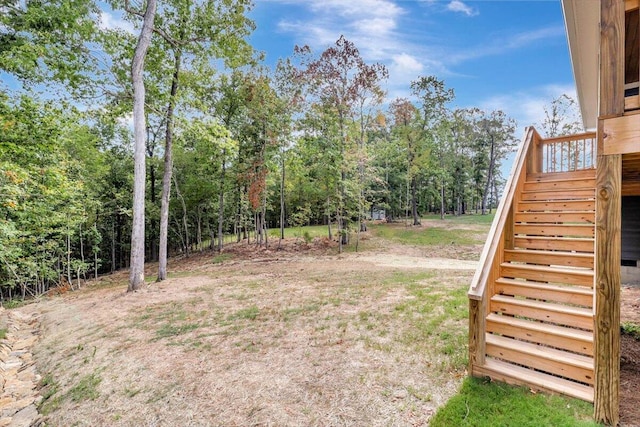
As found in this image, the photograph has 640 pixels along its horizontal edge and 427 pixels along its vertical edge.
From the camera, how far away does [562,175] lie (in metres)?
5.68

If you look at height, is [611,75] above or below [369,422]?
above

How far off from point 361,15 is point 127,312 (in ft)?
39.3

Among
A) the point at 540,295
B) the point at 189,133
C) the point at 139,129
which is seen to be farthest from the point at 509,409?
the point at 189,133

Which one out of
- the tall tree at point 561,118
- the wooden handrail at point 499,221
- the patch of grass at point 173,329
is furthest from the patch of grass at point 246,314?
the tall tree at point 561,118

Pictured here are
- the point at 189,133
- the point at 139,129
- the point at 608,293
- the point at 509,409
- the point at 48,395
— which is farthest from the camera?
the point at 189,133

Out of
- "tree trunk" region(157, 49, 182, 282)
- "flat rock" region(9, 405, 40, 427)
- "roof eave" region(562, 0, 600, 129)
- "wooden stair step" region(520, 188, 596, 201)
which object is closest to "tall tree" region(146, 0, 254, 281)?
"tree trunk" region(157, 49, 182, 282)

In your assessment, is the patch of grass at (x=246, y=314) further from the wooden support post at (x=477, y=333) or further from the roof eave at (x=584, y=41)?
the roof eave at (x=584, y=41)

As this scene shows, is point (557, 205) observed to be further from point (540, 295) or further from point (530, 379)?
point (530, 379)

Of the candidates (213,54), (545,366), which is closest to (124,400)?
(545,366)

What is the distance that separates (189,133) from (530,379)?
11.1 meters

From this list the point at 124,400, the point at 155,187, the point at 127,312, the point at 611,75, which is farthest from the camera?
the point at 155,187

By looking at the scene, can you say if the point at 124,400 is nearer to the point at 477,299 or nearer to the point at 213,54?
the point at 477,299

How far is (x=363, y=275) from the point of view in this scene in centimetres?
927

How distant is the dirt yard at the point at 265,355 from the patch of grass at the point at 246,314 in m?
0.05
